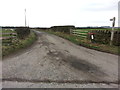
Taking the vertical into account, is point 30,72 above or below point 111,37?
below

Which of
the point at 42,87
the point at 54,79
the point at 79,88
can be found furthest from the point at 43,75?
the point at 79,88

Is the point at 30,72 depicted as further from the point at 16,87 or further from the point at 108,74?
the point at 108,74

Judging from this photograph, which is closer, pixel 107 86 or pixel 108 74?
pixel 107 86

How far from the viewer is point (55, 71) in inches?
147

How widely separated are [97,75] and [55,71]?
1600mm

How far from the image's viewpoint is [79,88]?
2.70 metres

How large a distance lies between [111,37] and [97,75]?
5788 mm

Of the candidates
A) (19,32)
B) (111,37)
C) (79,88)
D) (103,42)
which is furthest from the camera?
(19,32)

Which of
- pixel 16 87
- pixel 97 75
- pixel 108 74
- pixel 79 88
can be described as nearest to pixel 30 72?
pixel 16 87

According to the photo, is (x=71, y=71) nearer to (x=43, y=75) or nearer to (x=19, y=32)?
(x=43, y=75)

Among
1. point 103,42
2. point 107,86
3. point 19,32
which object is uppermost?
→ point 19,32

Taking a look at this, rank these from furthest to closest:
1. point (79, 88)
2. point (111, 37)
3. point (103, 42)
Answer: point (103, 42) → point (111, 37) → point (79, 88)

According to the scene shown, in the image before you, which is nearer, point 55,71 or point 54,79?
point 54,79

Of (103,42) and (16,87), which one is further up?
(103,42)
